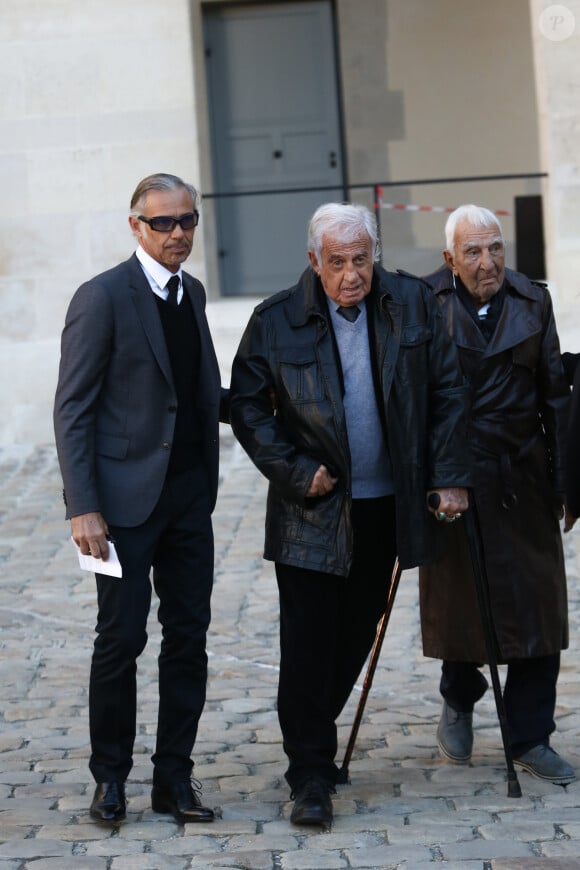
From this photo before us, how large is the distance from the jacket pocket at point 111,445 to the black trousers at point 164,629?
0.17 metres

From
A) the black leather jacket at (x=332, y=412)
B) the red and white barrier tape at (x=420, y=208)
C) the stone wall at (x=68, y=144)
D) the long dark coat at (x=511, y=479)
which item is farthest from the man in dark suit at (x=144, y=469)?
the red and white barrier tape at (x=420, y=208)

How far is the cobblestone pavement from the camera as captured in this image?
4273 mm

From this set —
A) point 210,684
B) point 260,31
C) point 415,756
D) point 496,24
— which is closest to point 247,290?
point 260,31

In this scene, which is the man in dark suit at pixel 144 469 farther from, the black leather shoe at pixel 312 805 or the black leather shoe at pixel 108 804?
the black leather shoe at pixel 312 805

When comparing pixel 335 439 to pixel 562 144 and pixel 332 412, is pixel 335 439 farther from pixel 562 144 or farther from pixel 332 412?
pixel 562 144

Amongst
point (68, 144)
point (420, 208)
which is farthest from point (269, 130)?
point (68, 144)

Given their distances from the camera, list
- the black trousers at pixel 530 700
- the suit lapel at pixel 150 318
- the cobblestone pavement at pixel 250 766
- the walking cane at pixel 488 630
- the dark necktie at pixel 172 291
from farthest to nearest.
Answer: the black trousers at pixel 530 700 < the walking cane at pixel 488 630 < the dark necktie at pixel 172 291 < the suit lapel at pixel 150 318 < the cobblestone pavement at pixel 250 766

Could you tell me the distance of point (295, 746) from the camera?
15.5 feet

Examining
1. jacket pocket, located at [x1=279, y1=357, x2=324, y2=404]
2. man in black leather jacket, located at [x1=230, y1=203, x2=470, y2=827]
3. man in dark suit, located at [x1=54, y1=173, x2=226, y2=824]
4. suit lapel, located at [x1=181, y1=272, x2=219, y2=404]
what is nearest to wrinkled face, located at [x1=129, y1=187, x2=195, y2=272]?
man in dark suit, located at [x1=54, y1=173, x2=226, y2=824]

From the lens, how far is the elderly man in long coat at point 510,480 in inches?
197

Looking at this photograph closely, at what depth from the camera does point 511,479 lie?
504cm

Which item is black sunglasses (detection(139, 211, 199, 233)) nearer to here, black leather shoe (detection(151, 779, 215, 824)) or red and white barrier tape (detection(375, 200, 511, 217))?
black leather shoe (detection(151, 779, 215, 824))

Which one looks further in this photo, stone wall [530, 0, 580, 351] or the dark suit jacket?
stone wall [530, 0, 580, 351]

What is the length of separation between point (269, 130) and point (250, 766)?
32.9 ft
